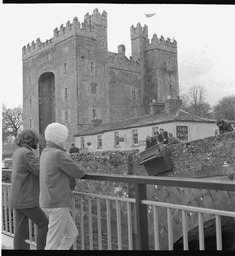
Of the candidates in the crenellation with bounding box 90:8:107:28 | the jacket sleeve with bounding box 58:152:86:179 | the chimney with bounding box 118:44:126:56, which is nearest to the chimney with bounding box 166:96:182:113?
the jacket sleeve with bounding box 58:152:86:179

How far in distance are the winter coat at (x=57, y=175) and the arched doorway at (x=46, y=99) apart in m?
24.9

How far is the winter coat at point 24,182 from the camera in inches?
89.4

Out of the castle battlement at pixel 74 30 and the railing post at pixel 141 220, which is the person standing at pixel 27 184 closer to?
the railing post at pixel 141 220

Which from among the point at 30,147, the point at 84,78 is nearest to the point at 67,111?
the point at 84,78

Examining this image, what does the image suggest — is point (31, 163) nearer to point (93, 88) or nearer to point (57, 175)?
point (57, 175)

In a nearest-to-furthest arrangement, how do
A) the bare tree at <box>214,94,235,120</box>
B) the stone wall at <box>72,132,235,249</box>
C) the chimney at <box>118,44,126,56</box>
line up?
the stone wall at <box>72,132,235,249</box> < the bare tree at <box>214,94,235,120</box> < the chimney at <box>118,44,126,56</box>

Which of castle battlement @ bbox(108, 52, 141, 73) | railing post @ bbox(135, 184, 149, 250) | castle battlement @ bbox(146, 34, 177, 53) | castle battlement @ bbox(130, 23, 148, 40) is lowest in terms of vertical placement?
railing post @ bbox(135, 184, 149, 250)

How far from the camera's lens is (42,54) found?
27062mm

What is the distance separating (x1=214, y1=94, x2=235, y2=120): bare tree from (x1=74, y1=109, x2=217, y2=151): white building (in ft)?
43.8

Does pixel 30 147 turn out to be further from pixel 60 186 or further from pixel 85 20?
pixel 85 20

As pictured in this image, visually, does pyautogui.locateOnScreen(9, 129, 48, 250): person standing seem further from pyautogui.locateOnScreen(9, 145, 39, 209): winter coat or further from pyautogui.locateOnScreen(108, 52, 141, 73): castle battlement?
pyautogui.locateOnScreen(108, 52, 141, 73): castle battlement

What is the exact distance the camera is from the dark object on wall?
499cm

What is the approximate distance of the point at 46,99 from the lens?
26.9 m

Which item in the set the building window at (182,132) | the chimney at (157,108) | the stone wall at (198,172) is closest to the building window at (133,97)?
the chimney at (157,108)
